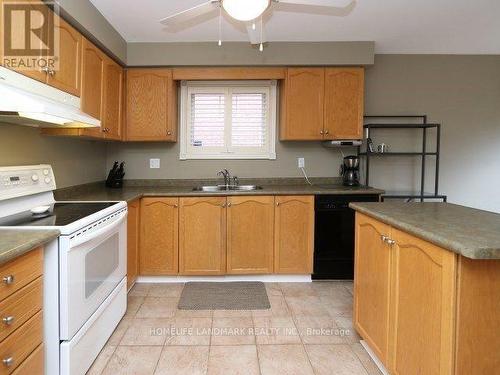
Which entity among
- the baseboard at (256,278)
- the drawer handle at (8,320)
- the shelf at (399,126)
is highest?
the shelf at (399,126)

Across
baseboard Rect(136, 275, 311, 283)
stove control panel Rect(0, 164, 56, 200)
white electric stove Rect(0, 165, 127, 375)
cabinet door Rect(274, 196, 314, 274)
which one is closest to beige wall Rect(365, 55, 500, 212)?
cabinet door Rect(274, 196, 314, 274)

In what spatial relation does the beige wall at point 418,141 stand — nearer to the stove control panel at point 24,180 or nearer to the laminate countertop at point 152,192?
the laminate countertop at point 152,192

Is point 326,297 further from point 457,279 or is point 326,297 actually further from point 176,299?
point 457,279

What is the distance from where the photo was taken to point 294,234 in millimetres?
2930

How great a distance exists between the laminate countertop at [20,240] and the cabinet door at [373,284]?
1.58 metres

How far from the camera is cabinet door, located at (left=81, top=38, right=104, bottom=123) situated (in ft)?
7.52

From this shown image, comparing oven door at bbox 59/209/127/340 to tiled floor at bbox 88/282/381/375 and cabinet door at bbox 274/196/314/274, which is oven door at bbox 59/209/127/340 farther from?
cabinet door at bbox 274/196/314/274

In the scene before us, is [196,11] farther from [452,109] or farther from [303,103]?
[452,109]

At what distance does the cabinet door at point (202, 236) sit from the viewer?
9.39ft

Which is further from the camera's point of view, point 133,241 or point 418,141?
point 418,141

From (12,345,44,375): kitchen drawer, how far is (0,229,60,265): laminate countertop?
0.44 m

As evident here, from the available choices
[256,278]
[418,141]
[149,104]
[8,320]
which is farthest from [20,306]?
[418,141]

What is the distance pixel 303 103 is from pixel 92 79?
6.29 feet

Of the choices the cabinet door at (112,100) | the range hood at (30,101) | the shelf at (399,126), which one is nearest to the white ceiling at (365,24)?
the cabinet door at (112,100)
